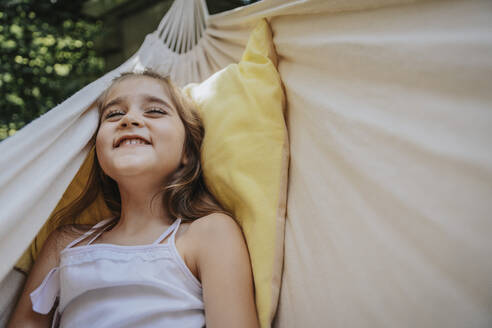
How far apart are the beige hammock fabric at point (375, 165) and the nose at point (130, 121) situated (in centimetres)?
12

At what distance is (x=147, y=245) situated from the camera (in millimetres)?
801

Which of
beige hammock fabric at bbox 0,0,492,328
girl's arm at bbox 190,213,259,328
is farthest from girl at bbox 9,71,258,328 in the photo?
beige hammock fabric at bbox 0,0,492,328

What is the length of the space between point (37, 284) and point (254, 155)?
61 cm

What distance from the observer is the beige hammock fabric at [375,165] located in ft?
1.65

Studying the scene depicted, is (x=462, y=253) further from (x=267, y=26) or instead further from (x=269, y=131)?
(x=267, y=26)

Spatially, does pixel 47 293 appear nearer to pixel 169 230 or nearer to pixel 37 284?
pixel 37 284

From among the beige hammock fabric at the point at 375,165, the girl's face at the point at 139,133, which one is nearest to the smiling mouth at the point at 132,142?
the girl's face at the point at 139,133

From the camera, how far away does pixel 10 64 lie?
169cm

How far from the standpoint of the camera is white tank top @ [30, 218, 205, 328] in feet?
2.35

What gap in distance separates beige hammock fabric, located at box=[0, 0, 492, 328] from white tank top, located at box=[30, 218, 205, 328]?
141 mm

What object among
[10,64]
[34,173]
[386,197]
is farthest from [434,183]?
[10,64]

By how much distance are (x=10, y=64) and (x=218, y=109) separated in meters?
1.37

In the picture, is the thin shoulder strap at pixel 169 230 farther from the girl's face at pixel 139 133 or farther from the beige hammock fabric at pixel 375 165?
the beige hammock fabric at pixel 375 165

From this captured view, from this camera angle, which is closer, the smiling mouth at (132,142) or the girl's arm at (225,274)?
the girl's arm at (225,274)
